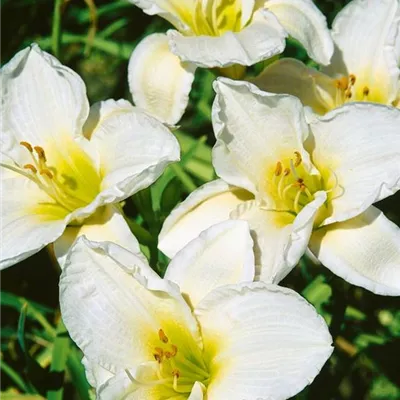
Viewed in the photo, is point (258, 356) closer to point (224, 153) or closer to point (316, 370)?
point (316, 370)

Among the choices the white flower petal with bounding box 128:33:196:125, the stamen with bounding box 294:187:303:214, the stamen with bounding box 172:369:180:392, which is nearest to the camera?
the stamen with bounding box 172:369:180:392

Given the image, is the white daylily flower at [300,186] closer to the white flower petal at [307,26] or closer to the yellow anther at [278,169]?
the yellow anther at [278,169]

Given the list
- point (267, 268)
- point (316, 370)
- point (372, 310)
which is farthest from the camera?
point (372, 310)

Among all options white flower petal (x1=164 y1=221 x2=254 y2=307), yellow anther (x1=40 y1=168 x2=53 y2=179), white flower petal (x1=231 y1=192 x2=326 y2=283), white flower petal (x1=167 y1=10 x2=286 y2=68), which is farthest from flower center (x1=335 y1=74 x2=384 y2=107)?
yellow anther (x1=40 y1=168 x2=53 y2=179)

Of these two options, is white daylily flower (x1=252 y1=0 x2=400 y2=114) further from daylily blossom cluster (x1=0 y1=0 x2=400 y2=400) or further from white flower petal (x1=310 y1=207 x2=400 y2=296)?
white flower petal (x1=310 y1=207 x2=400 y2=296)

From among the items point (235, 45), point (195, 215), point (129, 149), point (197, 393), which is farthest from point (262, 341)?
point (235, 45)

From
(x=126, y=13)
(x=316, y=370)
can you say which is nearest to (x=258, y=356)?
(x=316, y=370)

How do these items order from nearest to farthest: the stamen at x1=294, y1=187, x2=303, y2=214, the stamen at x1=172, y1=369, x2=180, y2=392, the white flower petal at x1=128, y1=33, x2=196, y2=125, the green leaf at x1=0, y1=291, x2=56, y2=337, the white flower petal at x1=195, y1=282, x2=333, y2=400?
the white flower petal at x1=195, y1=282, x2=333, y2=400 < the stamen at x1=172, y1=369, x2=180, y2=392 < the stamen at x1=294, y1=187, x2=303, y2=214 < the white flower petal at x1=128, y1=33, x2=196, y2=125 < the green leaf at x1=0, y1=291, x2=56, y2=337

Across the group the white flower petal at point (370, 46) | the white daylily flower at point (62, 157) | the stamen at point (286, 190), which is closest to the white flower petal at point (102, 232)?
the white daylily flower at point (62, 157)

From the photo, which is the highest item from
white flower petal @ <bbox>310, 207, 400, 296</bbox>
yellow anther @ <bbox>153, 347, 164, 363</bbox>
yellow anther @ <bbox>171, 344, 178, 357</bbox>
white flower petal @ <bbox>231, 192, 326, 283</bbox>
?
white flower petal @ <bbox>231, 192, 326, 283</bbox>
